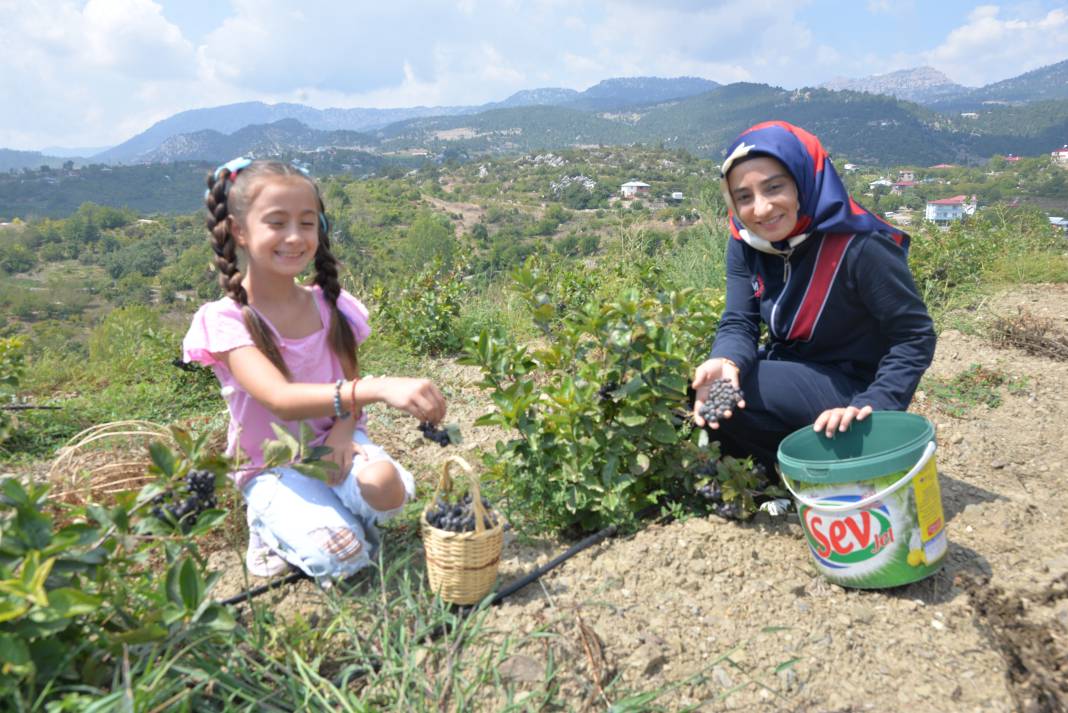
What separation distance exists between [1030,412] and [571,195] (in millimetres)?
62320

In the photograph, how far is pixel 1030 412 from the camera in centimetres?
306

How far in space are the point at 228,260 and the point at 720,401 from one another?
155 cm

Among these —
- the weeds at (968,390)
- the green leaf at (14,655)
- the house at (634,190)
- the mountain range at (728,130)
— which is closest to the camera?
the green leaf at (14,655)

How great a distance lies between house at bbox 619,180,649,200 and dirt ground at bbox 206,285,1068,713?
174 ft

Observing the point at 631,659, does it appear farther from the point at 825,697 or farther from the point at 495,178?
the point at 495,178

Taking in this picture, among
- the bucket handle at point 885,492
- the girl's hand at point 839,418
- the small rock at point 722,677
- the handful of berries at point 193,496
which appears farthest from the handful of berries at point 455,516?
the girl's hand at point 839,418

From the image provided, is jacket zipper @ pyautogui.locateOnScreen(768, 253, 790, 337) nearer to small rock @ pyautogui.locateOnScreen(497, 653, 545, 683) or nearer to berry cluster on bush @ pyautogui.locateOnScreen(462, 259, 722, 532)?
berry cluster on bush @ pyautogui.locateOnScreen(462, 259, 722, 532)

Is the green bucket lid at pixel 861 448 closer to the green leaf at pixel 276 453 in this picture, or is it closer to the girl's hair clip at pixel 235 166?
the green leaf at pixel 276 453

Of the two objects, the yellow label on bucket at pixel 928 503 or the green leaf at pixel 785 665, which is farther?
the yellow label on bucket at pixel 928 503

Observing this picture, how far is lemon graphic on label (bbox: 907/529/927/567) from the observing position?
175cm

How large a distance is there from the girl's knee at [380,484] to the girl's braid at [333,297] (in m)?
0.37

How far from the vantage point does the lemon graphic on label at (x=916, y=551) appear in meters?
1.75

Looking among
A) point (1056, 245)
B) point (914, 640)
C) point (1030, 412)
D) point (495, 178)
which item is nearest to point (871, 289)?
point (914, 640)

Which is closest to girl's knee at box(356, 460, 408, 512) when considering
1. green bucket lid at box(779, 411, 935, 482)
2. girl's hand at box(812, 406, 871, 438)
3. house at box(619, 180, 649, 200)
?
green bucket lid at box(779, 411, 935, 482)
